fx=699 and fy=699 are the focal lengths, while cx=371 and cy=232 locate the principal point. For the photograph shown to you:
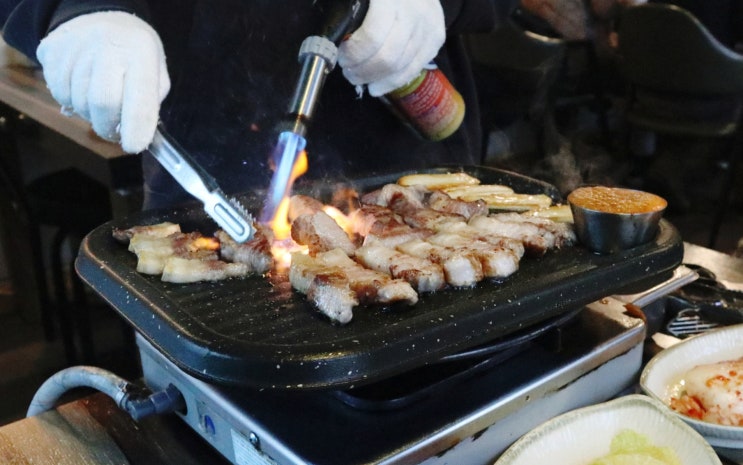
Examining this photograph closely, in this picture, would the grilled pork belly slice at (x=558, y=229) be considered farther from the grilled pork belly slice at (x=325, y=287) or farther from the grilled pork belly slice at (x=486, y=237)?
the grilled pork belly slice at (x=325, y=287)

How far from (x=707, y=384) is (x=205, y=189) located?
1.16 m

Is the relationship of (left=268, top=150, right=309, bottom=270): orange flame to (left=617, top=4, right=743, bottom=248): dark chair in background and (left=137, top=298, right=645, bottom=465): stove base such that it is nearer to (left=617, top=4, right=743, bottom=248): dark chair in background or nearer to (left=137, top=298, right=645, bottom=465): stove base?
(left=137, top=298, right=645, bottom=465): stove base

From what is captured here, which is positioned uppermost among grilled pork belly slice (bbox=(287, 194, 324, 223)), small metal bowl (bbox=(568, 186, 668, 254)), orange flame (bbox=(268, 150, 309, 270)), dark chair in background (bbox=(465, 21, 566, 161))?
small metal bowl (bbox=(568, 186, 668, 254))

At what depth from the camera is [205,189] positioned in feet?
4.83

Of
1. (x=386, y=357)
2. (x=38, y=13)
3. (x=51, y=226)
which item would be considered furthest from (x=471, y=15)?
(x=51, y=226)

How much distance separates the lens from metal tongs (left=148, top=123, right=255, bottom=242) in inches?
58.0

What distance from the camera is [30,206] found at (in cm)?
344

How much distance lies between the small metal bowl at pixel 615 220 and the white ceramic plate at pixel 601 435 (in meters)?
0.33

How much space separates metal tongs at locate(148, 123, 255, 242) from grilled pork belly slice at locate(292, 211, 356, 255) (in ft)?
0.47

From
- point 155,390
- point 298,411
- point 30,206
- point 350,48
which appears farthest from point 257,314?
point 30,206

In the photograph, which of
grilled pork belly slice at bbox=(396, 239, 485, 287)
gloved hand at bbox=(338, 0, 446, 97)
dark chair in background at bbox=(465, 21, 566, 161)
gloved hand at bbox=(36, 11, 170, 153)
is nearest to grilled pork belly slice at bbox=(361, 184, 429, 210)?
gloved hand at bbox=(338, 0, 446, 97)

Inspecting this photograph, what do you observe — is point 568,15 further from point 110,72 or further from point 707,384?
point 110,72

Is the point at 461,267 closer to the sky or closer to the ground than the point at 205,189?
closer to the ground

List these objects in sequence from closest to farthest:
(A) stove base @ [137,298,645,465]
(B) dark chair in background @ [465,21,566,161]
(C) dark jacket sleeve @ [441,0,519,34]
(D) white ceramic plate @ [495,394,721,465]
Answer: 1. (A) stove base @ [137,298,645,465]
2. (D) white ceramic plate @ [495,394,721,465]
3. (C) dark jacket sleeve @ [441,0,519,34]
4. (B) dark chair in background @ [465,21,566,161]
